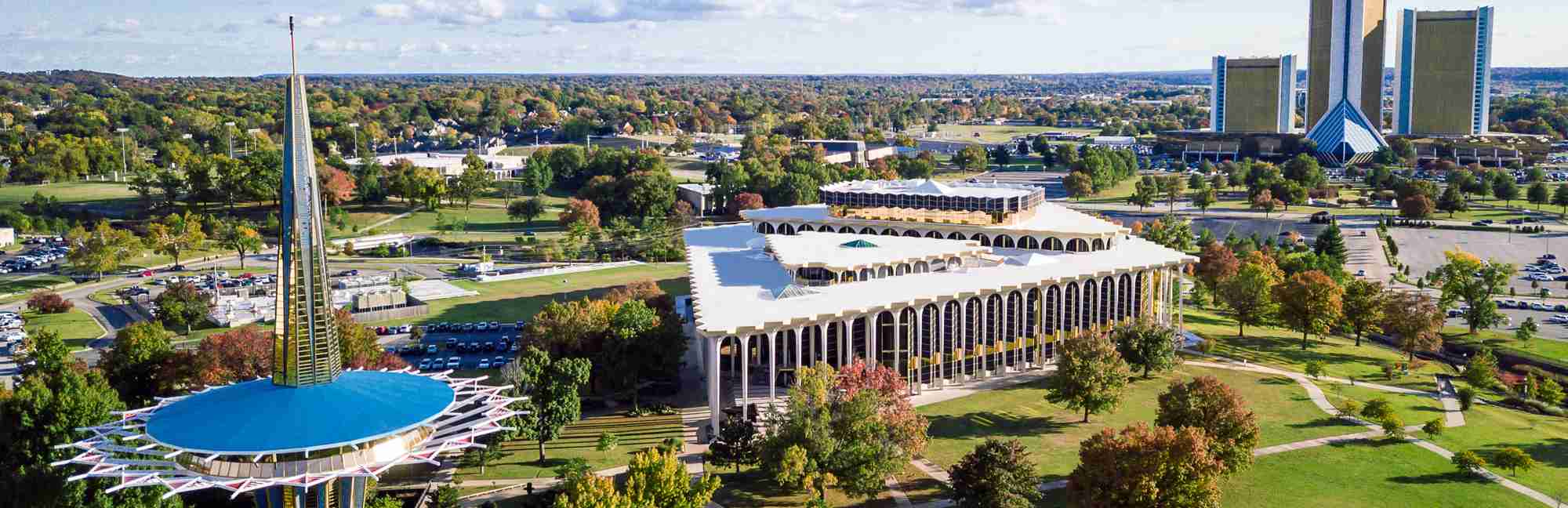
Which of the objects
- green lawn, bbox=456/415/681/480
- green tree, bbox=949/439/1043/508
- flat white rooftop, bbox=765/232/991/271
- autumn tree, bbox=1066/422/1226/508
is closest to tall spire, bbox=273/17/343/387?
green lawn, bbox=456/415/681/480

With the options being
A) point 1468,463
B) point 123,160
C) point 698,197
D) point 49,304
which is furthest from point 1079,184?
point 123,160

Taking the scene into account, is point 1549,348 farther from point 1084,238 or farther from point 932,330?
point 932,330

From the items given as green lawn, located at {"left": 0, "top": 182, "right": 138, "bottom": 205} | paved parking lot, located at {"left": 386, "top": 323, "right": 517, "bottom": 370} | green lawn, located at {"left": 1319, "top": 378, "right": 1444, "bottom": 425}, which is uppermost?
green lawn, located at {"left": 0, "top": 182, "right": 138, "bottom": 205}

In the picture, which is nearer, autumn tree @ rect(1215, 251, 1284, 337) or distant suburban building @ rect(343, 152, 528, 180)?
autumn tree @ rect(1215, 251, 1284, 337)

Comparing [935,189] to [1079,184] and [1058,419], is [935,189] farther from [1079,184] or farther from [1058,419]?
[1079,184]

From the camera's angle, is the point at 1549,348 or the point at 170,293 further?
the point at 170,293

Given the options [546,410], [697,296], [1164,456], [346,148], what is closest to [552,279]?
[697,296]

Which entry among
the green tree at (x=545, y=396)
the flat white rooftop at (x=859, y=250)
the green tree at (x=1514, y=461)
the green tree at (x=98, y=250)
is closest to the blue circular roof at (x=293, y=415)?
the green tree at (x=545, y=396)

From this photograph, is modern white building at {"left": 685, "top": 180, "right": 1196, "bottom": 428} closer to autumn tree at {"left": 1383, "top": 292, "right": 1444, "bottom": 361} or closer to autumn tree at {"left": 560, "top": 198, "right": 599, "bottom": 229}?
autumn tree at {"left": 1383, "top": 292, "right": 1444, "bottom": 361}
